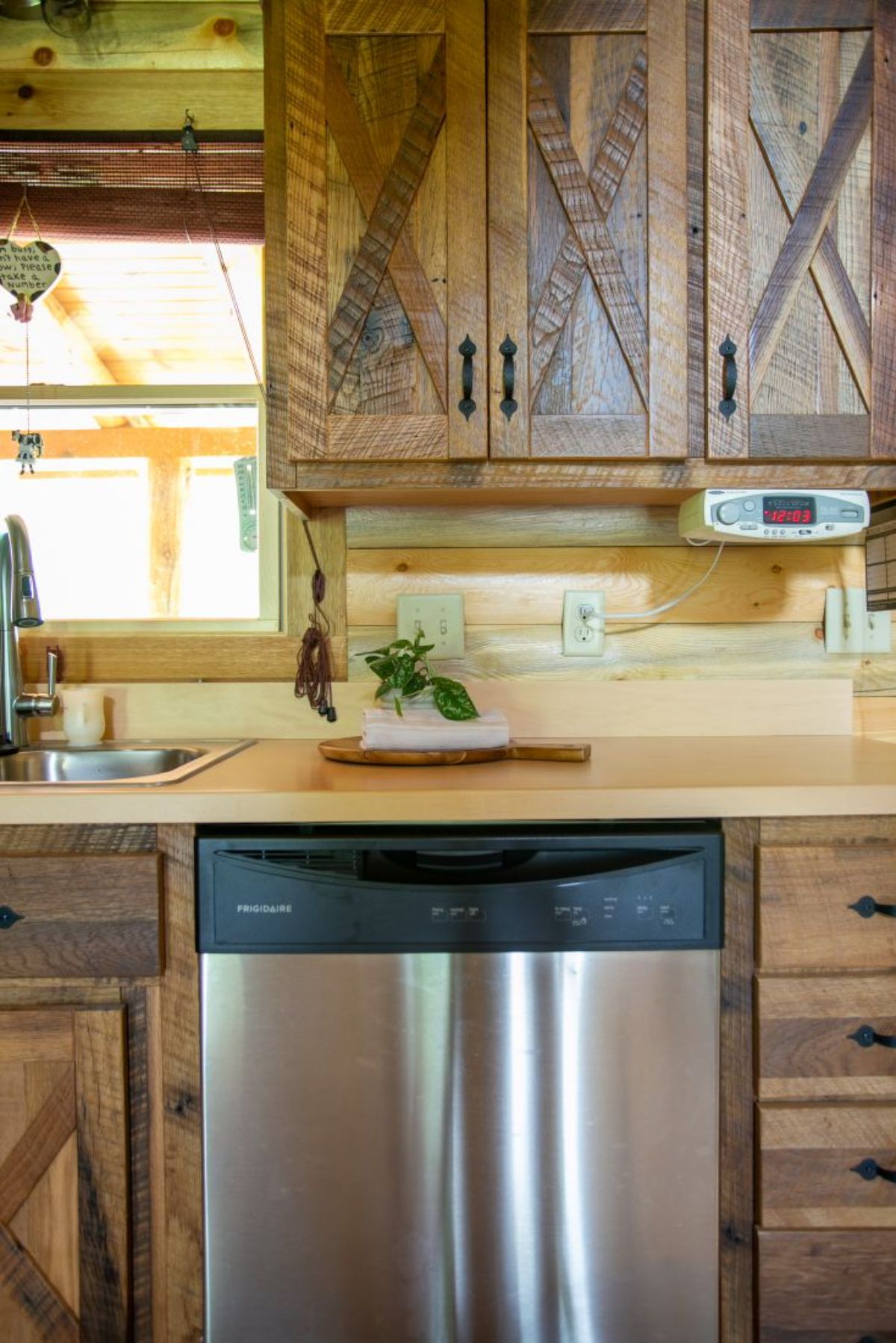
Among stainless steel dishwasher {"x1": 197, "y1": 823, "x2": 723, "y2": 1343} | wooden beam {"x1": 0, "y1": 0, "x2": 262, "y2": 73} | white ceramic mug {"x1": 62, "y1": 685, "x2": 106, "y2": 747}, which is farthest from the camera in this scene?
wooden beam {"x1": 0, "y1": 0, "x2": 262, "y2": 73}

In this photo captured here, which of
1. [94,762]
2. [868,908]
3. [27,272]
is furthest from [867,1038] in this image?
[27,272]

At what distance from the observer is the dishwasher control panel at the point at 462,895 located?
43.9 inches

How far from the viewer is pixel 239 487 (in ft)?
5.87

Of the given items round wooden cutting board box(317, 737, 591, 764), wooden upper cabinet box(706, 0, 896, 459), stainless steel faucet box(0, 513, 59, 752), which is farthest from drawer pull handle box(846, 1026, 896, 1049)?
stainless steel faucet box(0, 513, 59, 752)

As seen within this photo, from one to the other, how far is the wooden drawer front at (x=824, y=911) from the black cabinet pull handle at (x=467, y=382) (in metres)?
0.76

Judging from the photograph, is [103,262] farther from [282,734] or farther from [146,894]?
[146,894]

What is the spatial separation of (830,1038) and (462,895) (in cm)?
49

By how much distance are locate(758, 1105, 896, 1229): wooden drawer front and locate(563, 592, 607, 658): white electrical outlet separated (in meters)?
0.83

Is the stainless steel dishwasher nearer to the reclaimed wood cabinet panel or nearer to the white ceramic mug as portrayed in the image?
the reclaimed wood cabinet panel

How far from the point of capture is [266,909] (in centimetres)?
112

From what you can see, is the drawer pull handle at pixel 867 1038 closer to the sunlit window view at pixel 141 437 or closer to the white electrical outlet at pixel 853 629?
the white electrical outlet at pixel 853 629

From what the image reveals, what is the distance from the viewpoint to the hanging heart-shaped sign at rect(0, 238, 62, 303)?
1728 mm

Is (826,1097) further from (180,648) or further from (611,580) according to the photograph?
(180,648)

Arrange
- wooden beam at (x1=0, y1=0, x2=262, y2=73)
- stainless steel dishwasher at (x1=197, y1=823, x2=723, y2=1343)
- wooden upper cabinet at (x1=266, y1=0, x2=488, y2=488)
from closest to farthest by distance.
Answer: stainless steel dishwasher at (x1=197, y1=823, x2=723, y2=1343) < wooden upper cabinet at (x1=266, y1=0, x2=488, y2=488) < wooden beam at (x1=0, y1=0, x2=262, y2=73)
